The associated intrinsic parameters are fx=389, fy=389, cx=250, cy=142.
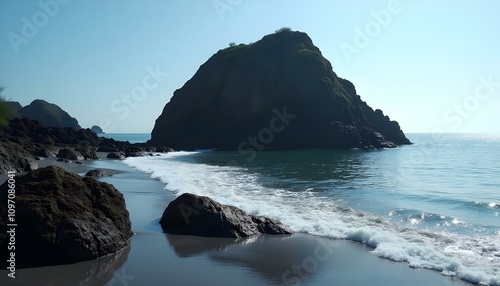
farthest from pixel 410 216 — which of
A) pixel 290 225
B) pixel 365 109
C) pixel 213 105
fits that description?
pixel 365 109

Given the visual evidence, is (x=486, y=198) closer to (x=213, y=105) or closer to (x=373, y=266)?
(x=373, y=266)

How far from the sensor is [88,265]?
7664 mm

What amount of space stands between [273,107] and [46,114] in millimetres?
118545

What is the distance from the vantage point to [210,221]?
1056 cm

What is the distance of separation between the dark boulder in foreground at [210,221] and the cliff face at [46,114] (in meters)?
163

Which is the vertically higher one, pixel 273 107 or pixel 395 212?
pixel 273 107

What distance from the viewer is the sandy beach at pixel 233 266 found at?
7055 millimetres

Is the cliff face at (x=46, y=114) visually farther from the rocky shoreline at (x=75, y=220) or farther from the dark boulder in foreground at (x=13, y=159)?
the rocky shoreline at (x=75, y=220)

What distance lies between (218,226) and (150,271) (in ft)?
10.7

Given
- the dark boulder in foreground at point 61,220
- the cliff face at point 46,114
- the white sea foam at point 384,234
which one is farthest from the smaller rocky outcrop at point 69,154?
the cliff face at point 46,114

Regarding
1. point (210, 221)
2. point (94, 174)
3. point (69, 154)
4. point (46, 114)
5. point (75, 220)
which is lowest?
point (210, 221)

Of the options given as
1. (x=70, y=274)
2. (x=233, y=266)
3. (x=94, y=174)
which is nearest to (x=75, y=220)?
(x=70, y=274)

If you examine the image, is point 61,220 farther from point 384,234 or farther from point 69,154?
point 69,154

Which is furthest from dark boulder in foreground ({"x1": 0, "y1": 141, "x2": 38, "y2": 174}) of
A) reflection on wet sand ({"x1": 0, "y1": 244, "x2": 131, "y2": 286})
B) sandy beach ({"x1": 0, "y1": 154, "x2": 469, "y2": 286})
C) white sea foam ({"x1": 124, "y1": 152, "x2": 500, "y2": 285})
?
reflection on wet sand ({"x1": 0, "y1": 244, "x2": 131, "y2": 286})
